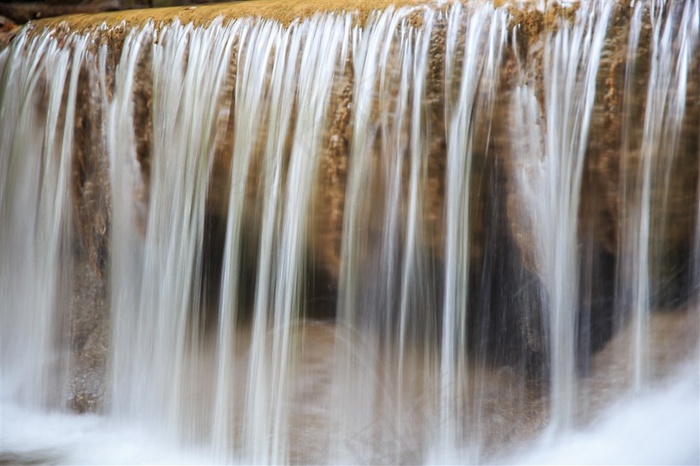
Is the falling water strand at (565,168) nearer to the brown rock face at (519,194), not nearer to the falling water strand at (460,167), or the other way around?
the brown rock face at (519,194)

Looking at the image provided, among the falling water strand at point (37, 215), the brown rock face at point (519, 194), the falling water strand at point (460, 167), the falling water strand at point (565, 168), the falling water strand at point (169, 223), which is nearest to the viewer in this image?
the brown rock face at point (519, 194)

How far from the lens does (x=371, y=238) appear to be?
3947mm

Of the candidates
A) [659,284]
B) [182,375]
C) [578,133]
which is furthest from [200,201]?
[659,284]

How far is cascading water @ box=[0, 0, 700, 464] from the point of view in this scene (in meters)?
3.49

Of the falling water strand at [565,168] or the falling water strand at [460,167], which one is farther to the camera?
the falling water strand at [460,167]

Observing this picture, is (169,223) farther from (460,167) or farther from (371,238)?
(460,167)

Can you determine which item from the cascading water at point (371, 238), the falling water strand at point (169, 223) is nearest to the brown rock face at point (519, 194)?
the cascading water at point (371, 238)

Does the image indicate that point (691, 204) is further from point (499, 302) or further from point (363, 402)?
point (363, 402)

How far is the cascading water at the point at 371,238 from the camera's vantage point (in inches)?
137

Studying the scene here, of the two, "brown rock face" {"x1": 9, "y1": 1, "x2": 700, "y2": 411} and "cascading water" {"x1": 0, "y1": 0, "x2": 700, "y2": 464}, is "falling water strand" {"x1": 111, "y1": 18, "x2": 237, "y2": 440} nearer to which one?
"cascading water" {"x1": 0, "y1": 0, "x2": 700, "y2": 464}

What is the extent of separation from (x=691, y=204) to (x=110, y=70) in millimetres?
3234

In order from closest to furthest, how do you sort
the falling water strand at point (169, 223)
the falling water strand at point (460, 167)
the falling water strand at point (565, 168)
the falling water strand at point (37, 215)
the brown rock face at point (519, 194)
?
the brown rock face at point (519, 194)
the falling water strand at point (565, 168)
the falling water strand at point (460, 167)
the falling water strand at point (169, 223)
the falling water strand at point (37, 215)

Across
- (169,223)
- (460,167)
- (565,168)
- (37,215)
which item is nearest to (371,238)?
(460,167)

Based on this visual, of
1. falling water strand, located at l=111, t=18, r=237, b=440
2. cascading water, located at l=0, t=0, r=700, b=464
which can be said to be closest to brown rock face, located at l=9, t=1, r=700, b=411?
cascading water, located at l=0, t=0, r=700, b=464
